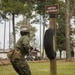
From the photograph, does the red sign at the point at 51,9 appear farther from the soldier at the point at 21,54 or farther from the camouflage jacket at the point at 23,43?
the camouflage jacket at the point at 23,43

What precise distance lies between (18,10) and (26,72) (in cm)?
2816

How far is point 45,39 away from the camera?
7.70 metres

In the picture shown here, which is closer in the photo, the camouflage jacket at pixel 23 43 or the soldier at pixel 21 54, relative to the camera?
the camouflage jacket at pixel 23 43

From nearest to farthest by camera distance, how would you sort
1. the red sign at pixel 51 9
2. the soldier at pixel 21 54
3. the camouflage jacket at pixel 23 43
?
the camouflage jacket at pixel 23 43, the soldier at pixel 21 54, the red sign at pixel 51 9

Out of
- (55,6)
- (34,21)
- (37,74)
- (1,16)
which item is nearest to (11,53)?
(55,6)

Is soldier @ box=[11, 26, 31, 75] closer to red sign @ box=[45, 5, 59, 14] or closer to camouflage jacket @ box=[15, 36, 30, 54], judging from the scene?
camouflage jacket @ box=[15, 36, 30, 54]

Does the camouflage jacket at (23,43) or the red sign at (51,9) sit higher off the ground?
the red sign at (51,9)

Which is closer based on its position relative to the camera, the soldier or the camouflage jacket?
the camouflage jacket

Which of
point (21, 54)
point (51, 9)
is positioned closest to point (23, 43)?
point (21, 54)

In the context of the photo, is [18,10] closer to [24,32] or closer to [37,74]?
[37,74]

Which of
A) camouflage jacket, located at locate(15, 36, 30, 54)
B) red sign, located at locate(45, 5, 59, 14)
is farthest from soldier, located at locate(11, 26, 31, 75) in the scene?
red sign, located at locate(45, 5, 59, 14)

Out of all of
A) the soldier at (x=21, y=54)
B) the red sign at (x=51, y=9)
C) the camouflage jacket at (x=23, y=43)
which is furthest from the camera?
the red sign at (x=51, y=9)

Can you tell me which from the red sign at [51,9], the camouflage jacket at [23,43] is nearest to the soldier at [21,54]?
the camouflage jacket at [23,43]

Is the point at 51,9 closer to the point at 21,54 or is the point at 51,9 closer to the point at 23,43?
the point at 23,43
